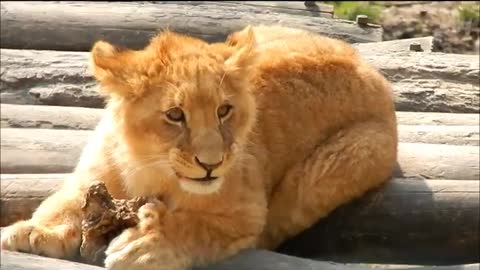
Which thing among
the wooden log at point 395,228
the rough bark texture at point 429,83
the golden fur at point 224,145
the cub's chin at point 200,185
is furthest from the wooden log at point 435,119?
the cub's chin at point 200,185

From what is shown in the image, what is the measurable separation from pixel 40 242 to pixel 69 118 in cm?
162

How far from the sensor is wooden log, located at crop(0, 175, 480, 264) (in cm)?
470

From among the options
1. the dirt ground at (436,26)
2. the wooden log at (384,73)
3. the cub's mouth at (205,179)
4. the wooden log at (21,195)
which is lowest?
the dirt ground at (436,26)

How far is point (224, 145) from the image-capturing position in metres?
3.93

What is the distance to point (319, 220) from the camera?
15.7 feet

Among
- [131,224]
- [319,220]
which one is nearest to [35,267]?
[131,224]

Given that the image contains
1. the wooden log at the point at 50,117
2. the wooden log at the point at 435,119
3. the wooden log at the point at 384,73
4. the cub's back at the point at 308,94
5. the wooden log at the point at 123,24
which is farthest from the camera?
the wooden log at the point at 123,24

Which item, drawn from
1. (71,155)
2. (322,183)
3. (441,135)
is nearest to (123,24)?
(71,155)

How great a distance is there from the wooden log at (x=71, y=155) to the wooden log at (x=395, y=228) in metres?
0.27

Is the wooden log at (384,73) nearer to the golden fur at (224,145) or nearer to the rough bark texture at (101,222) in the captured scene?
the golden fur at (224,145)

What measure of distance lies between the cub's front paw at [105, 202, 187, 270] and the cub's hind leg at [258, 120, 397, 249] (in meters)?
0.78

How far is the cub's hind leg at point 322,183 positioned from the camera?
15.4 feet

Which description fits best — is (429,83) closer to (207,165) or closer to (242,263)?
(242,263)

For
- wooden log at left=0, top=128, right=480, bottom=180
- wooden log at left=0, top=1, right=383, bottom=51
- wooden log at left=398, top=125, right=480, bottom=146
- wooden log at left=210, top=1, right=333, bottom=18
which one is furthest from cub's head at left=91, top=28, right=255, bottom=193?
wooden log at left=210, top=1, right=333, bottom=18
